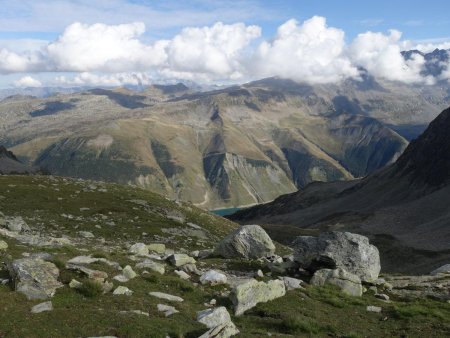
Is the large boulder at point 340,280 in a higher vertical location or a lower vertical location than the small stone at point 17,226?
lower

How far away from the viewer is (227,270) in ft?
119

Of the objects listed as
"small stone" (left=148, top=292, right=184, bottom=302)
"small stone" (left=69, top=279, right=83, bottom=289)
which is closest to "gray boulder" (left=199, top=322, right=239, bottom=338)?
"small stone" (left=148, top=292, right=184, bottom=302)

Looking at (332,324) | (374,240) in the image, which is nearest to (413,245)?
(374,240)

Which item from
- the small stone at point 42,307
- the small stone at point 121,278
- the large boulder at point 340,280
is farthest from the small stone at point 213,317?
the large boulder at point 340,280

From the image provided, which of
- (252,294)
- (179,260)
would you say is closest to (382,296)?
(252,294)

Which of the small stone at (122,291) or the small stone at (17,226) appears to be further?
the small stone at (17,226)

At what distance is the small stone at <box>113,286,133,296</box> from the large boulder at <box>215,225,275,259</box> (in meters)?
19.0

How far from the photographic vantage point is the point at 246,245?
1715 inches

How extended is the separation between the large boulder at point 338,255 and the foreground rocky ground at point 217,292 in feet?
0.27

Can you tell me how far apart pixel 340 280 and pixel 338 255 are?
4084 mm

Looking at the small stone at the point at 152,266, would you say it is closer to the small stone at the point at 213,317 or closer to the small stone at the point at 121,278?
the small stone at the point at 121,278

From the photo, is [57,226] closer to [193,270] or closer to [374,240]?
[193,270]

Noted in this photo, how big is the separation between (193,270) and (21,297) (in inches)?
518

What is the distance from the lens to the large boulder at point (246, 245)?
42781 millimetres
